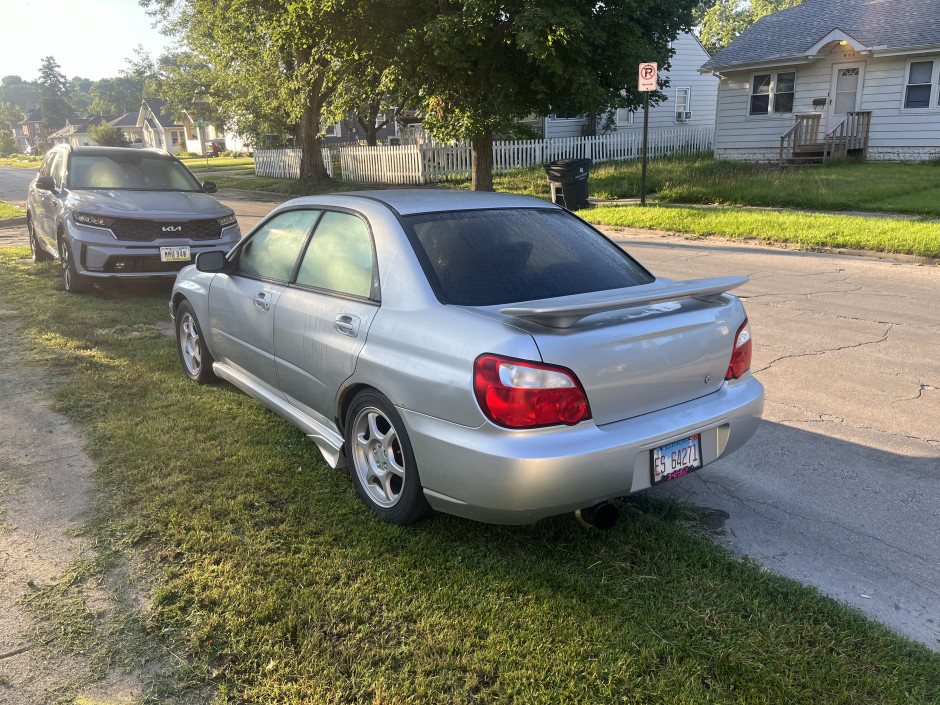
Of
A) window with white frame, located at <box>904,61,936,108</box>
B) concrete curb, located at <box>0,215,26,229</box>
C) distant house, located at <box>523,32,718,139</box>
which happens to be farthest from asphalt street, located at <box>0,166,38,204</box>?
window with white frame, located at <box>904,61,936,108</box>

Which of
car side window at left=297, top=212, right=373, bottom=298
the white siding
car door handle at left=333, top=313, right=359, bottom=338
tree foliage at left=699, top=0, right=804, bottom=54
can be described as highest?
tree foliage at left=699, top=0, right=804, bottom=54

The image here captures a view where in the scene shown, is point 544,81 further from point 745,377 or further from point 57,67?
point 57,67

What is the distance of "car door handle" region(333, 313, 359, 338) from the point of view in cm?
356

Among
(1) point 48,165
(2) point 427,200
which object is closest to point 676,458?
(2) point 427,200

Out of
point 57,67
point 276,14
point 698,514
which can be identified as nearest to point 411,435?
point 698,514

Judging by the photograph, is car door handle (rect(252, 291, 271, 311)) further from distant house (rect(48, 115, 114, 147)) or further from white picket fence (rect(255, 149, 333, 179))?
distant house (rect(48, 115, 114, 147))

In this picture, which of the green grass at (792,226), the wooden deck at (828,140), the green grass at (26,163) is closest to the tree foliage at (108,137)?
the green grass at (26,163)

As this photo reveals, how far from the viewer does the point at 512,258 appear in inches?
144

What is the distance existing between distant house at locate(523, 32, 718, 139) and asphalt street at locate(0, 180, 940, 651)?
1048 inches

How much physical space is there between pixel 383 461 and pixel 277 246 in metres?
1.76

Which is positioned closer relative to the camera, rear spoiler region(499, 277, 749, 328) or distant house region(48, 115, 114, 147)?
rear spoiler region(499, 277, 749, 328)

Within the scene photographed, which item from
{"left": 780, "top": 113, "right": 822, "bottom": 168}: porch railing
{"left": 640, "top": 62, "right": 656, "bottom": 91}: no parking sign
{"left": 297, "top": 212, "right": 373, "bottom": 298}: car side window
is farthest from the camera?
{"left": 780, "top": 113, "right": 822, "bottom": 168}: porch railing

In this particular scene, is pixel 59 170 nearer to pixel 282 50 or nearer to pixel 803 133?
pixel 282 50

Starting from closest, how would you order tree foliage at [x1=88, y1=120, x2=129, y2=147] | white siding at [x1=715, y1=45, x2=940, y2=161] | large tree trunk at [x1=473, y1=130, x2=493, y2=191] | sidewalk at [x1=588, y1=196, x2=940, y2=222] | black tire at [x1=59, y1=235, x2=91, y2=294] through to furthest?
black tire at [x1=59, y1=235, x2=91, y2=294] → sidewalk at [x1=588, y1=196, x2=940, y2=222] → large tree trunk at [x1=473, y1=130, x2=493, y2=191] → white siding at [x1=715, y1=45, x2=940, y2=161] → tree foliage at [x1=88, y1=120, x2=129, y2=147]
